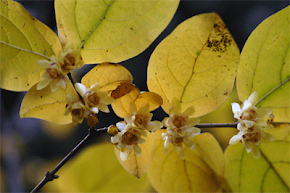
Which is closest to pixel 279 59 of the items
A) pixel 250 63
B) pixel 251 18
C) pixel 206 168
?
pixel 250 63

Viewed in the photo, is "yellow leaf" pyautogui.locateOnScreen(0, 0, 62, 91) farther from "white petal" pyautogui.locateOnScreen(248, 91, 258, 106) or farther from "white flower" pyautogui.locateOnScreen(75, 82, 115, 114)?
"white petal" pyautogui.locateOnScreen(248, 91, 258, 106)

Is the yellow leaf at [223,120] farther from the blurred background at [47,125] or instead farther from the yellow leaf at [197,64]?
the yellow leaf at [197,64]

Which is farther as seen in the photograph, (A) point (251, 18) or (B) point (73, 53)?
(A) point (251, 18)

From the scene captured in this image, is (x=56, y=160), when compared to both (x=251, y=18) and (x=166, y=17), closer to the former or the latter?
(x=166, y=17)

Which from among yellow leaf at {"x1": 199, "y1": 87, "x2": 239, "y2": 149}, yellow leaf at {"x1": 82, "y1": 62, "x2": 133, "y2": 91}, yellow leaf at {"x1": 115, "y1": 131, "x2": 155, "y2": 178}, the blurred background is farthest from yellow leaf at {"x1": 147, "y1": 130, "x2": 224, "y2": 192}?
the blurred background

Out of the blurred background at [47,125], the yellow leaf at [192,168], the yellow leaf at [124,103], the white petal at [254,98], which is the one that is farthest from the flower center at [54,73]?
the blurred background at [47,125]

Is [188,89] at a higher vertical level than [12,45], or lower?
lower

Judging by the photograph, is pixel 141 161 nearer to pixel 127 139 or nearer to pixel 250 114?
pixel 127 139

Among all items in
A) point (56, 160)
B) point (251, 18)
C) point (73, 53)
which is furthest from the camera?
point (251, 18)
